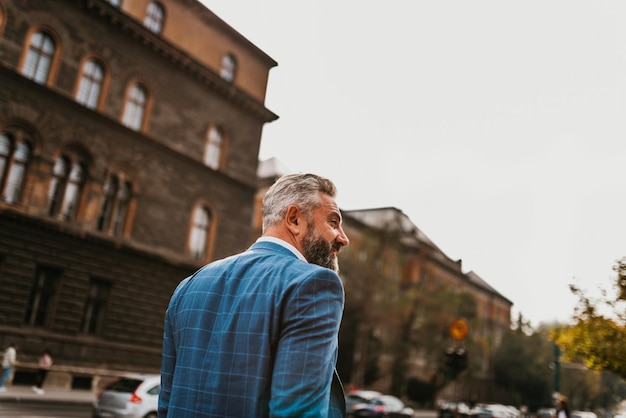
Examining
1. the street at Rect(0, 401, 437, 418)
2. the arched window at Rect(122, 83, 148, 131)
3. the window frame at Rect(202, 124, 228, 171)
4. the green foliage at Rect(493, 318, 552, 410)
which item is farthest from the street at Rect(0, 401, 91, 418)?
the green foliage at Rect(493, 318, 552, 410)

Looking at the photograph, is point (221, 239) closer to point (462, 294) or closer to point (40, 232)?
point (40, 232)

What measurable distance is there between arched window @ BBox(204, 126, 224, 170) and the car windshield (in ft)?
53.1

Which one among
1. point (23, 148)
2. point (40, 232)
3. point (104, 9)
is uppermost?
point (104, 9)

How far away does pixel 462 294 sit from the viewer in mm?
46250

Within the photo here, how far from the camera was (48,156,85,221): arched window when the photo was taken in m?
22.0

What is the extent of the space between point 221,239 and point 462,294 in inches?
1003

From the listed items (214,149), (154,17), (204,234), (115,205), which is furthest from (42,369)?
(154,17)

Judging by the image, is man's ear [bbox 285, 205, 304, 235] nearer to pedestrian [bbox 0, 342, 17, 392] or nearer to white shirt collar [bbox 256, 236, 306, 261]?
white shirt collar [bbox 256, 236, 306, 261]

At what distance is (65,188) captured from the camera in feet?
73.4

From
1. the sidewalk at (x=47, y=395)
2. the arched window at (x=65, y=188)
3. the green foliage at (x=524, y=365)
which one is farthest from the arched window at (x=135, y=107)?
the green foliage at (x=524, y=365)

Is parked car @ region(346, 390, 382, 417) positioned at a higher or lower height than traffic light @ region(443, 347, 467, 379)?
lower

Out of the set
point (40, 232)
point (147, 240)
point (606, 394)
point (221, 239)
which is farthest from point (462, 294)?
point (606, 394)

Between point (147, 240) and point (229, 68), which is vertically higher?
point (229, 68)

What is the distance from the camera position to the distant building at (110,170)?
20688mm
